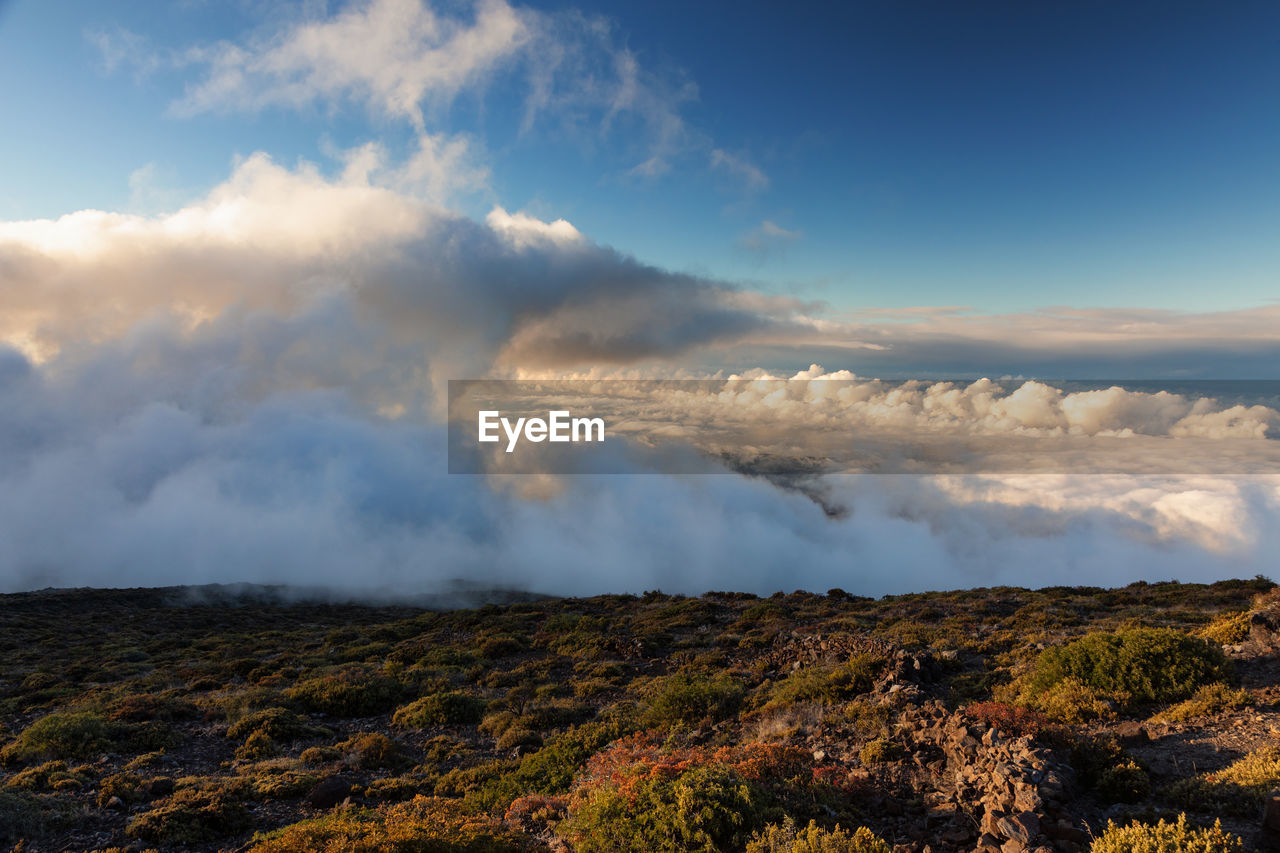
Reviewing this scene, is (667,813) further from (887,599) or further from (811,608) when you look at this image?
(887,599)

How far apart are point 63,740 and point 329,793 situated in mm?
8095

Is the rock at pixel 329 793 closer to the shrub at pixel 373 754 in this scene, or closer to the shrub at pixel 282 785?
the shrub at pixel 282 785

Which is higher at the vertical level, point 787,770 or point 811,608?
point 787,770

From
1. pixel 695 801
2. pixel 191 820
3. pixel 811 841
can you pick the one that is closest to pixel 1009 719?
pixel 811 841

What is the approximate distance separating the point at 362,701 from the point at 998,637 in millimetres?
20363

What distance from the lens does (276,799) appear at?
33.3 ft

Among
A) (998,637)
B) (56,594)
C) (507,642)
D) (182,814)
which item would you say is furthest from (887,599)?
(56,594)

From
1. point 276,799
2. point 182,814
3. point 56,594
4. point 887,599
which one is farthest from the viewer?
point 56,594

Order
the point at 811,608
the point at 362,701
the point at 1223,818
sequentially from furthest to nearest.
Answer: the point at 811,608 → the point at 362,701 → the point at 1223,818

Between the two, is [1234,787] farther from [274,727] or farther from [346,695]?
[346,695]

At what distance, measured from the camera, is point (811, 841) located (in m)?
5.43

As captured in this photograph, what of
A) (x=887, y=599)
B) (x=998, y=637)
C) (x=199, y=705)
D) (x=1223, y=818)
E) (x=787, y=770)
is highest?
(x=1223, y=818)

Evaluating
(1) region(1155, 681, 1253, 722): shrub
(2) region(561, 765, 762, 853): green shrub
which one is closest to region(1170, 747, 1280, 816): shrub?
(1) region(1155, 681, 1253, 722): shrub

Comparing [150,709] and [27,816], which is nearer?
[27,816]
